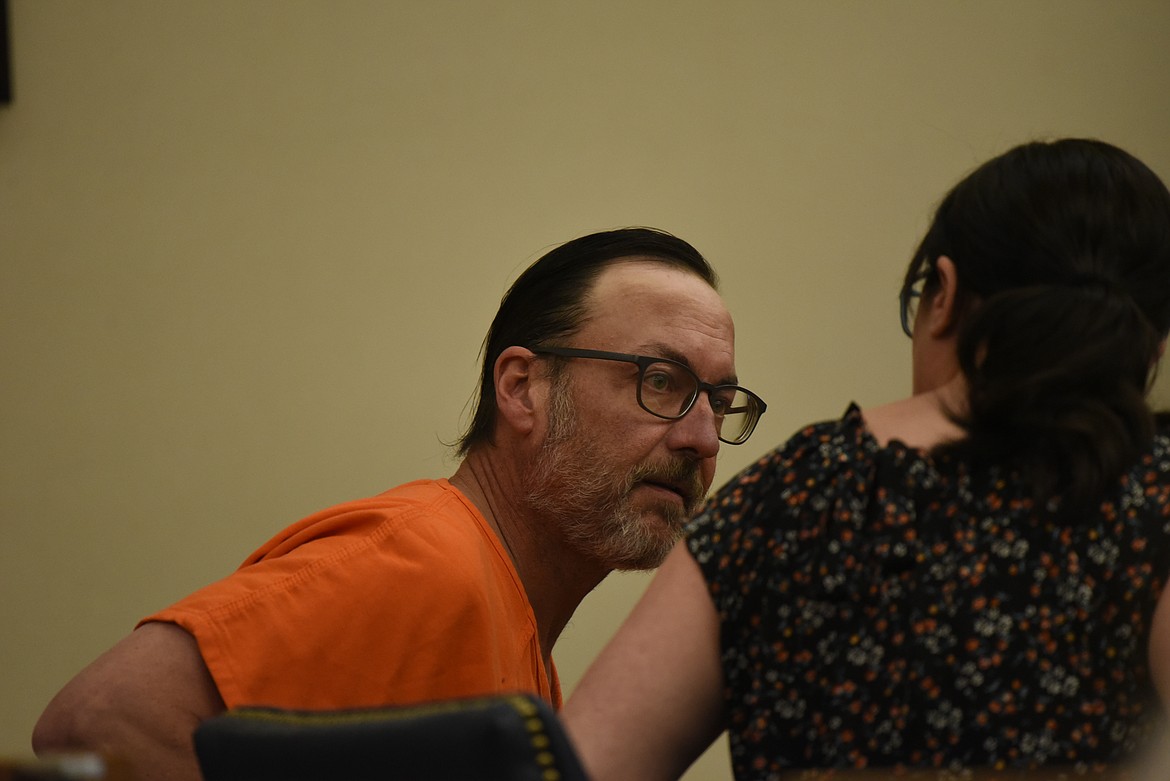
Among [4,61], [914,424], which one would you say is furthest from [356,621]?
[4,61]

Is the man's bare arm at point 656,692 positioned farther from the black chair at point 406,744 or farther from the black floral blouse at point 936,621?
the black chair at point 406,744

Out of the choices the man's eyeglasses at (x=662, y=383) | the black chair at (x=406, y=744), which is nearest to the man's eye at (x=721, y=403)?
the man's eyeglasses at (x=662, y=383)

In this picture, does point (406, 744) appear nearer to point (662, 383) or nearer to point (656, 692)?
point (656, 692)

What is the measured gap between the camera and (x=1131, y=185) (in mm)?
914

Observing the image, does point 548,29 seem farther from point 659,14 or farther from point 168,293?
point 168,293

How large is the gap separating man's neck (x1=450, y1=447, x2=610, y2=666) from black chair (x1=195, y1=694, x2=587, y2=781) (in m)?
0.85

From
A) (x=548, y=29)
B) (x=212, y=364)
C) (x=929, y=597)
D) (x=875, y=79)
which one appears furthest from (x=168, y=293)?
(x=929, y=597)

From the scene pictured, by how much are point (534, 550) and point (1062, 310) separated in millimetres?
876

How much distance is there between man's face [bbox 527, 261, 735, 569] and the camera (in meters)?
1.56

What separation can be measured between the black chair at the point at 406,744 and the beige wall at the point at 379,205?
1.59 meters

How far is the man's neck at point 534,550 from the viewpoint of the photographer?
158 centimetres

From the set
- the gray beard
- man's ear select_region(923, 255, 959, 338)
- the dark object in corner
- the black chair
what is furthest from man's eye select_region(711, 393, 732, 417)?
the dark object in corner

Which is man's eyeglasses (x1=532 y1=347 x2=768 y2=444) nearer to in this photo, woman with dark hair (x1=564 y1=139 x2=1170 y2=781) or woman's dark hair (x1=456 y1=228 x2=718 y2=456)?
woman's dark hair (x1=456 y1=228 x2=718 y2=456)

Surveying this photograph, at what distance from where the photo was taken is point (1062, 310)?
873 mm
